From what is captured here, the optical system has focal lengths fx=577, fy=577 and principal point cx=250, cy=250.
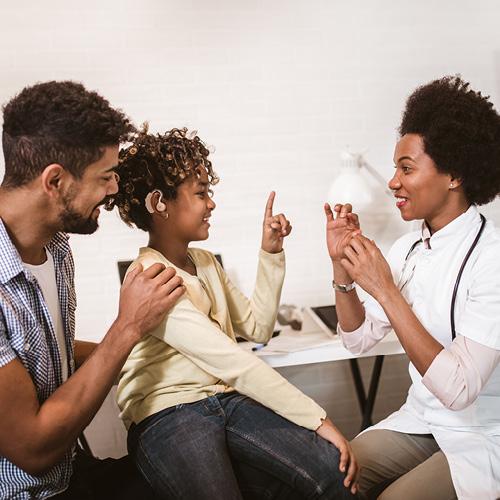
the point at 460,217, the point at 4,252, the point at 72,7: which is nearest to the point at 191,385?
the point at 4,252

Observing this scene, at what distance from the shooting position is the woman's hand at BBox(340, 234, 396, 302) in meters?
1.42

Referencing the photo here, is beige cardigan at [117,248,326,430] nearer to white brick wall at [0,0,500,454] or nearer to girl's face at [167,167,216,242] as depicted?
girl's face at [167,167,216,242]

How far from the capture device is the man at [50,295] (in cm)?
115

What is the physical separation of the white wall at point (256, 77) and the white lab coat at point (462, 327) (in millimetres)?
1125

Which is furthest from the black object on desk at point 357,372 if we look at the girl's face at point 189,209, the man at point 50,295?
the man at point 50,295

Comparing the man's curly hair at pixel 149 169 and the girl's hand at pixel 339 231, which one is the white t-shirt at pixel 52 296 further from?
the girl's hand at pixel 339 231

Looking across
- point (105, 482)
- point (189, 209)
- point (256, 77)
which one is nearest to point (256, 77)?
point (256, 77)

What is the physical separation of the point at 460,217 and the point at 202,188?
70cm

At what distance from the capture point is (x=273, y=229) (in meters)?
1.74

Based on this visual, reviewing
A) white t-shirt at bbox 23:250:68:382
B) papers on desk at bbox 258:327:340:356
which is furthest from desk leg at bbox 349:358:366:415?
white t-shirt at bbox 23:250:68:382

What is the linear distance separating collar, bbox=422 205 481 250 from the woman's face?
0.04 m

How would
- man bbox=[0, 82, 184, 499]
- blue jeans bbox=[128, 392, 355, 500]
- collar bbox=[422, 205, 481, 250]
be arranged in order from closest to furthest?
1. man bbox=[0, 82, 184, 499]
2. blue jeans bbox=[128, 392, 355, 500]
3. collar bbox=[422, 205, 481, 250]

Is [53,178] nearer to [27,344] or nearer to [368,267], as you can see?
[27,344]

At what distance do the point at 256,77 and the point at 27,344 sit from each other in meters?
1.79
